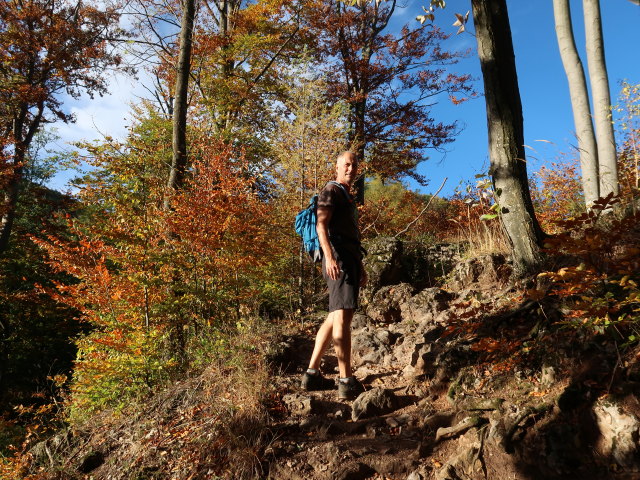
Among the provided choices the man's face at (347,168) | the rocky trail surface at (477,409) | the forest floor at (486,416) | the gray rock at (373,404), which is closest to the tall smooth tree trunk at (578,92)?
the rocky trail surface at (477,409)

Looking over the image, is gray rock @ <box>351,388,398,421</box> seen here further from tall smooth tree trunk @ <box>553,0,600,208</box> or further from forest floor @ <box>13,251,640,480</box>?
tall smooth tree trunk @ <box>553,0,600,208</box>

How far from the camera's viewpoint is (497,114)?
15.1 ft

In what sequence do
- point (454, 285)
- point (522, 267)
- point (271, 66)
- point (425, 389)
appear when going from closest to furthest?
1. point (425, 389)
2. point (522, 267)
3. point (454, 285)
4. point (271, 66)

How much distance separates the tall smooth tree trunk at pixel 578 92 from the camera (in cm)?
561

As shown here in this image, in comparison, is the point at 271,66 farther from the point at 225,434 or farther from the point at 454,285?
the point at 225,434

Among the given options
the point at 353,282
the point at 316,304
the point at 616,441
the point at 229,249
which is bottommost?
the point at 616,441

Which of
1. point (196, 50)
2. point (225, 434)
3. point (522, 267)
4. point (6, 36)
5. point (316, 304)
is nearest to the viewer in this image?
point (225, 434)

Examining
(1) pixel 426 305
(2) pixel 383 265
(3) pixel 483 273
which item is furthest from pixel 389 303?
(3) pixel 483 273

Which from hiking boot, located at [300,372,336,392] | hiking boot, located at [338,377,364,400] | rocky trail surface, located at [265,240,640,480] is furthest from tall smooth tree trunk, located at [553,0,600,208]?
hiking boot, located at [300,372,336,392]

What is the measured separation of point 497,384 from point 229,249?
400cm

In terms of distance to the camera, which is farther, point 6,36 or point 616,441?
point 6,36

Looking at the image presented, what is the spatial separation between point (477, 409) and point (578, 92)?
5260 mm

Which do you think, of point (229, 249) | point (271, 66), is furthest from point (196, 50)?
point (229, 249)

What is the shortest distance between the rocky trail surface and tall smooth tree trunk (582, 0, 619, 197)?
270cm
